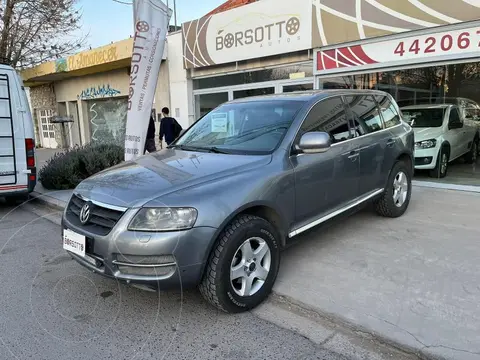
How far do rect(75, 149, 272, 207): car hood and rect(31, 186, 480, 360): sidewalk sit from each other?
3.56 ft

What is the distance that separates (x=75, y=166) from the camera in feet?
25.7

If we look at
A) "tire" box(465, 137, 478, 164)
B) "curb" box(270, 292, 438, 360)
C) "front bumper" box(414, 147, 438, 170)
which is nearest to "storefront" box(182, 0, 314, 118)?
"front bumper" box(414, 147, 438, 170)

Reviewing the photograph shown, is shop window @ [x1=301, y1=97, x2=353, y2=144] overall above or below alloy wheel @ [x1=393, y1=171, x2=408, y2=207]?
above

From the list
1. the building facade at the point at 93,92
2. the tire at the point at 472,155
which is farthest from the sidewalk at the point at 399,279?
the building facade at the point at 93,92

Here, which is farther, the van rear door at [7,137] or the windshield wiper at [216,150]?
the van rear door at [7,137]

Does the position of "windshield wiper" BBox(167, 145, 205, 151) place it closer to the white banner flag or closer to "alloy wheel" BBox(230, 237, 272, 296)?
"alloy wheel" BBox(230, 237, 272, 296)

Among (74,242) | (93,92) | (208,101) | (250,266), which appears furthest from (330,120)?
(93,92)

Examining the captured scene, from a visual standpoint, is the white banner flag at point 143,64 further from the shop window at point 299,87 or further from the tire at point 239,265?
the tire at point 239,265

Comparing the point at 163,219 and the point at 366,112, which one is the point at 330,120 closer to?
the point at 366,112

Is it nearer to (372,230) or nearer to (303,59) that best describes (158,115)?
(303,59)

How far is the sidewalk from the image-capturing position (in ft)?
8.66

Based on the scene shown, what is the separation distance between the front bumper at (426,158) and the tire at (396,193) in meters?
2.83

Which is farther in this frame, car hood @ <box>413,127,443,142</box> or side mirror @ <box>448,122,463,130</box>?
side mirror @ <box>448,122,463,130</box>

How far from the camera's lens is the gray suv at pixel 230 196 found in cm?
262
